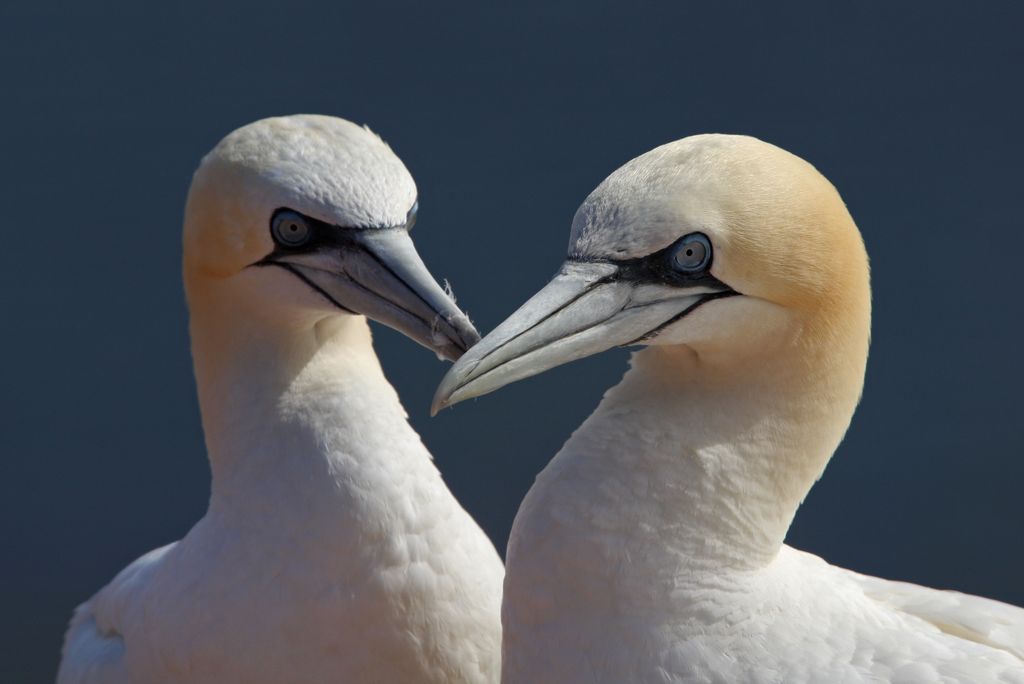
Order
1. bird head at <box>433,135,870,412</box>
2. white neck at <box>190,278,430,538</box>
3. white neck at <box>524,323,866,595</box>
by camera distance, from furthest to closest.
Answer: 1. white neck at <box>190,278,430,538</box>
2. white neck at <box>524,323,866,595</box>
3. bird head at <box>433,135,870,412</box>

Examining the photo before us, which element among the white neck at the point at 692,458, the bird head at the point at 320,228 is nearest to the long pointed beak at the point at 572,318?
the white neck at the point at 692,458

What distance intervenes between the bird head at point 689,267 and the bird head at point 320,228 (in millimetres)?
407

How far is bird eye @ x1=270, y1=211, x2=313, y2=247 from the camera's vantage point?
3.21m

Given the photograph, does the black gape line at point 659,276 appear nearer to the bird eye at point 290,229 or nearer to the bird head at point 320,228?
the bird head at point 320,228

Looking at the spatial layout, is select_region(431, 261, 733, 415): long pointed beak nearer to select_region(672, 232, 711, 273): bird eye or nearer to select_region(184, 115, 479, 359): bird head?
select_region(672, 232, 711, 273): bird eye

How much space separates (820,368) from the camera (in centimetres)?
283

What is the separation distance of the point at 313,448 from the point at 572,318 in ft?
2.72

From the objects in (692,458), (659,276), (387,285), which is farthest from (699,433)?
(387,285)

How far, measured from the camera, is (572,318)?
273 centimetres

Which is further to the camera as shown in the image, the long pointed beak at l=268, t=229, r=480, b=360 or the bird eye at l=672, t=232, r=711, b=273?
the long pointed beak at l=268, t=229, r=480, b=360

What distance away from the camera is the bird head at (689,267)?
8.80 ft

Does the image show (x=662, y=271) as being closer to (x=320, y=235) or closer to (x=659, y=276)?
(x=659, y=276)

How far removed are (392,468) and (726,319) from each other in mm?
916

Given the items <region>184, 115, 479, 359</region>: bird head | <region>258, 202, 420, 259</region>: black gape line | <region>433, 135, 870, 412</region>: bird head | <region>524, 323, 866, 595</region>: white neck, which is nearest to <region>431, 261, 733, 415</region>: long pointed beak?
<region>433, 135, 870, 412</region>: bird head
